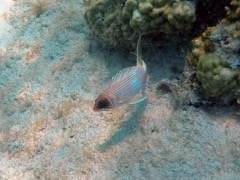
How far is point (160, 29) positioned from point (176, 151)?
57.5 inches

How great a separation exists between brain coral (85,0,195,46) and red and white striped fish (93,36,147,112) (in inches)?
26.2

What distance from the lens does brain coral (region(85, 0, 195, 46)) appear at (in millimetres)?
3482

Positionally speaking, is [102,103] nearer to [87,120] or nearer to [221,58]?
[87,120]

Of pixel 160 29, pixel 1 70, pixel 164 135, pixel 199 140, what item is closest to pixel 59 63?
pixel 1 70

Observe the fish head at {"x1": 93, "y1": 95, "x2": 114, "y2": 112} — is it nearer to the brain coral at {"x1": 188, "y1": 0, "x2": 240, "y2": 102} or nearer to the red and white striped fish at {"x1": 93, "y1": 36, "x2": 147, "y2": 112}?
the red and white striped fish at {"x1": 93, "y1": 36, "x2": 147, "y2": 112}

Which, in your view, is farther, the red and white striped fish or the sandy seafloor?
the sandy seafloor

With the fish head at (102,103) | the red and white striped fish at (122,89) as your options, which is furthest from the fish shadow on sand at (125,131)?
the fish head at (102,103)

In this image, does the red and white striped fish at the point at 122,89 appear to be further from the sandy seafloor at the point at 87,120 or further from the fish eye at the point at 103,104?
the sandy seafloor at the point at 87,120

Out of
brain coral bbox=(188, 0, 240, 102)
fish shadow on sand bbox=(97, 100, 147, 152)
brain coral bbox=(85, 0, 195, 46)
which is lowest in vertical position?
fish shadow on sand bbox=(97, 100, 147, 152)

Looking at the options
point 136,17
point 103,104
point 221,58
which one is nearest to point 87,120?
point 103,104

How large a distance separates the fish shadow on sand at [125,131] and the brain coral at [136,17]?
1012 millimetres

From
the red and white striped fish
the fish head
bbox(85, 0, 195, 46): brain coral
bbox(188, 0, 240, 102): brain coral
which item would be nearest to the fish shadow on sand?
the red and white striped fish

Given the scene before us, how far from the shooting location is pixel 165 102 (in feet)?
12.0

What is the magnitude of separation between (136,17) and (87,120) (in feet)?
4.54
